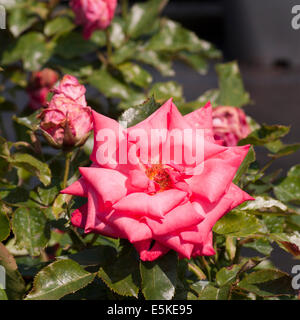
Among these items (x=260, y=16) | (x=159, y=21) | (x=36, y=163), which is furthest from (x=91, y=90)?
(x=36, y=163)

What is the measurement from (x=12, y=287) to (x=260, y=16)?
12.0 ft

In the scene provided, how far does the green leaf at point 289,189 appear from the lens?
1.86ft

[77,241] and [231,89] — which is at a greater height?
[231,89]

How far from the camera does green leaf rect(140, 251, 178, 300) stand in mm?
403

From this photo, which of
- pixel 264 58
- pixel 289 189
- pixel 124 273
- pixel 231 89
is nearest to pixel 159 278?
pixel 124 273

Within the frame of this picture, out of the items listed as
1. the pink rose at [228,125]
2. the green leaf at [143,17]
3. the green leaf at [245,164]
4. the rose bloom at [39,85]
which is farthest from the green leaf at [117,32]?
the green leaf at [245,164]

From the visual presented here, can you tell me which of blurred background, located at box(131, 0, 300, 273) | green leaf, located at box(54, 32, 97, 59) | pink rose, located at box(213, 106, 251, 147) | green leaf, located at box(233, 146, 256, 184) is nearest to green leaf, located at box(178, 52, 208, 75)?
green leaf, located at box(54, 32, 97, 59)

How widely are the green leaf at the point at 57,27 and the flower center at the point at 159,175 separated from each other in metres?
0.44

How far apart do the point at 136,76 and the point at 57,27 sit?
165mm

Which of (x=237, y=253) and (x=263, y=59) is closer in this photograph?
(x=237, y=253)

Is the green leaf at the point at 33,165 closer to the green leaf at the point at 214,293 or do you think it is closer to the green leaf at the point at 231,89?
the green leaf at the point at 214,293

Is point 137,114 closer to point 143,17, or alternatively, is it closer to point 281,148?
point 281,148

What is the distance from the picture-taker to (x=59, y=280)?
1.42 ft

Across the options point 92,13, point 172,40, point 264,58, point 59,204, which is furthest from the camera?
point 264,58
